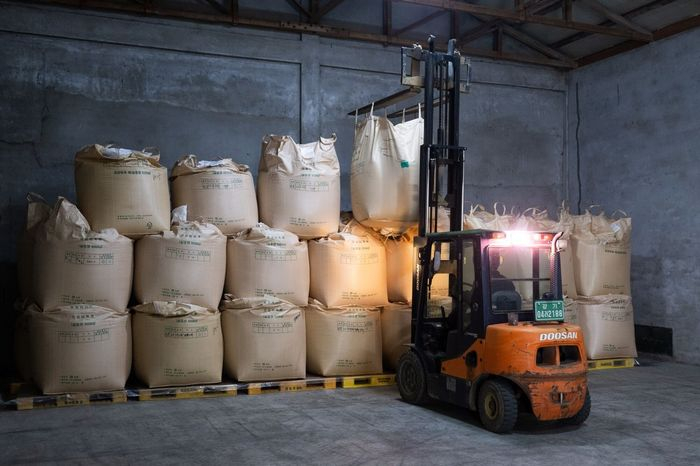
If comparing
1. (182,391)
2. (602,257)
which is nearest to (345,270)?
(182,391)

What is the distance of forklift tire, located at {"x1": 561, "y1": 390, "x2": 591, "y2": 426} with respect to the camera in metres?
4.66

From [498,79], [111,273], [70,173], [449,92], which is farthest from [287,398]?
[498,79]

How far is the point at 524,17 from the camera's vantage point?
24.4 feet

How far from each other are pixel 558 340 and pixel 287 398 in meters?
2.31

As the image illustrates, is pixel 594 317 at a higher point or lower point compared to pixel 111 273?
lower

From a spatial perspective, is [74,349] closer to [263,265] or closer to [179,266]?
[179,266]

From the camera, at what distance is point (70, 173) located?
7.02 m

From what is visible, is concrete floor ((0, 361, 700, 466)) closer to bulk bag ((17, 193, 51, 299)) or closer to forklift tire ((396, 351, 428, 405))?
forklift tire ((396, 351, 428, 405))

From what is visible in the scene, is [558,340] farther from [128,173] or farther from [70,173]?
[70,173]

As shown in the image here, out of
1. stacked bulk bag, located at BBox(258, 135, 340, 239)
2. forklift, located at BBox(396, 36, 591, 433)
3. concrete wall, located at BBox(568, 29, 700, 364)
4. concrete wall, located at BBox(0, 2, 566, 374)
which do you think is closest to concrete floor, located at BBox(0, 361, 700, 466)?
forklift, located at BBox(396, 36, 591, 433)

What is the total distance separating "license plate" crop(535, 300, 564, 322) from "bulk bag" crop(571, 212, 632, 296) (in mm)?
2824

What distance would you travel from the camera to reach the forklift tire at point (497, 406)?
436cm

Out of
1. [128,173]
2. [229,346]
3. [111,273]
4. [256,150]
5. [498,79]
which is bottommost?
[229,346]

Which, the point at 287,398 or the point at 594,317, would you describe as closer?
the point at 287,398
